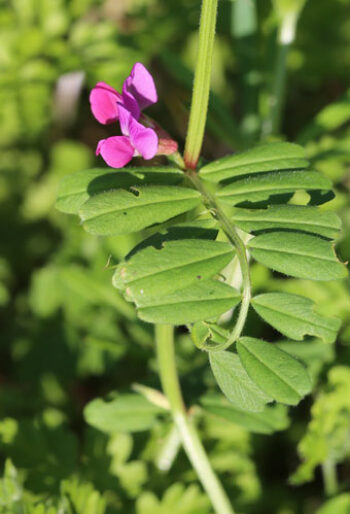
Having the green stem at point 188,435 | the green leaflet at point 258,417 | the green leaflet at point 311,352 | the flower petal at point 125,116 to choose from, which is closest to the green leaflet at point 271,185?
the flower petal at point 125,116

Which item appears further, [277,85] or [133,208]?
[277,85]

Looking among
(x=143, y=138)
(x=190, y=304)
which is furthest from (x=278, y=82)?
(x=190, y=304)

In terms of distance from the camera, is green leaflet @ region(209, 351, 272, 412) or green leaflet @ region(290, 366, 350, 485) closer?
green leaflet @ region(209, 351, 272, 412)

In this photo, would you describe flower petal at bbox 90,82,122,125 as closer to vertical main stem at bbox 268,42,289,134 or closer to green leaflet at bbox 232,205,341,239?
green leaflet at bbox 232,205,341,239

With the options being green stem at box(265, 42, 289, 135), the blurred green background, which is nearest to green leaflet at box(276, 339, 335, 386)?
the blurred green background

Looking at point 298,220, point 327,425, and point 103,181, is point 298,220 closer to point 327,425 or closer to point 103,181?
point 103,181

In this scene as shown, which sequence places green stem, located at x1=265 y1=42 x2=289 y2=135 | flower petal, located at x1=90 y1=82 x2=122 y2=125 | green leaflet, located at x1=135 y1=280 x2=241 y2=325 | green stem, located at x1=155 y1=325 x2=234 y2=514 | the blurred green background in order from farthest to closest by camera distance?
green stem, located at x1=265 y1=42 x2=289 y2=135 → the blurred green background → green stem, located at x1=155 y1=325 x2=234 y2=514 → flower petal, located at x1=90 y1=82 x2=122 y2=125 → green leaflet, located at x1=135 y1=280 x2=241 y2=325
